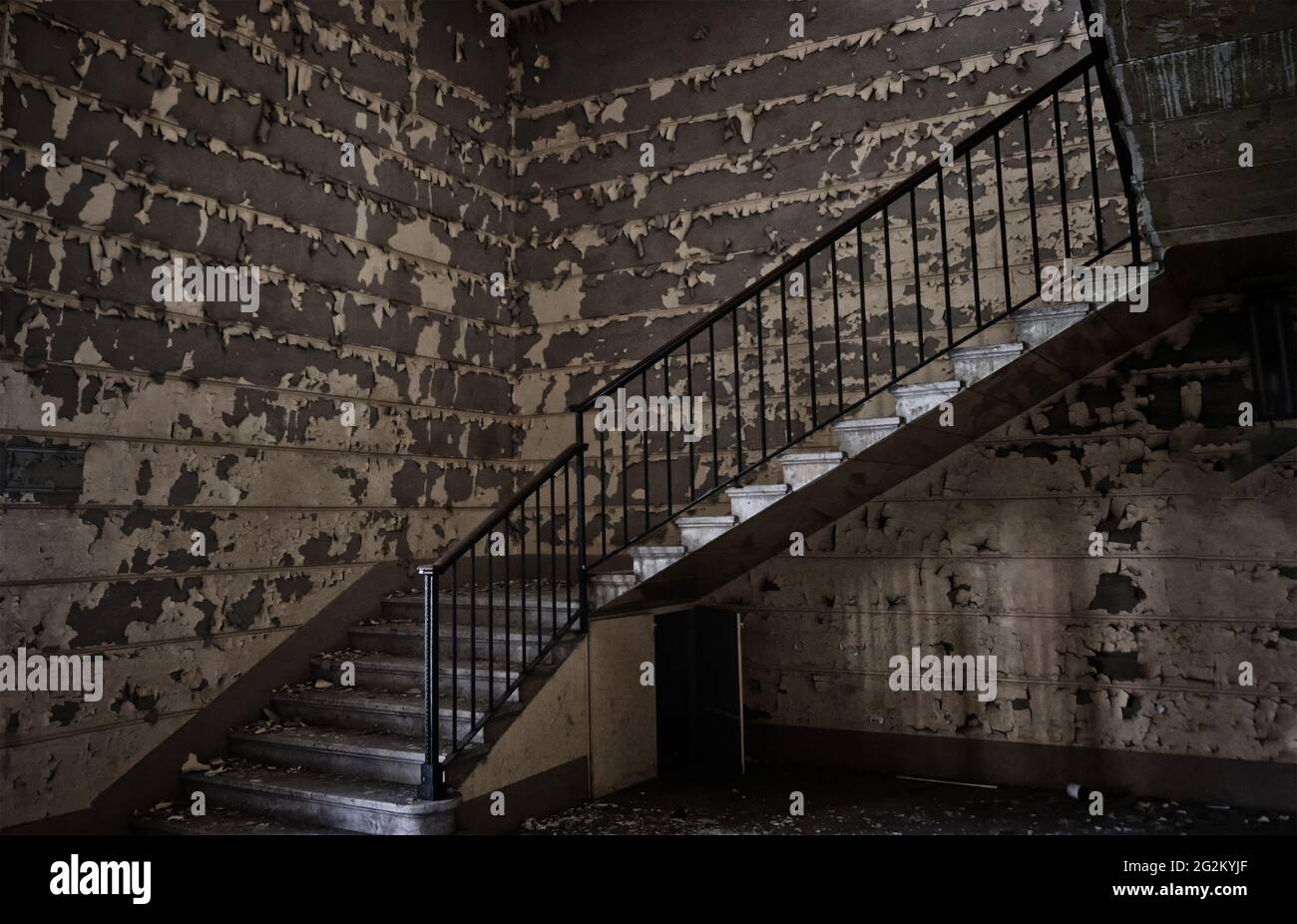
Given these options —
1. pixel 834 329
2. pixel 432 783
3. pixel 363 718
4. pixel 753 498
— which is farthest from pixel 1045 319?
pixel 363 718

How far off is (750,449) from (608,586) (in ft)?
5.28

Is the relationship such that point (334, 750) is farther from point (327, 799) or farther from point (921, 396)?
point (921, 396)

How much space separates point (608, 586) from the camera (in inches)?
193

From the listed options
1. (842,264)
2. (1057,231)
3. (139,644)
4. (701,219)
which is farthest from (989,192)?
(139,644)

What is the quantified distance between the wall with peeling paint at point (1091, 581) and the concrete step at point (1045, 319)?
1329mm

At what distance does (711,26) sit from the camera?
20.9ft

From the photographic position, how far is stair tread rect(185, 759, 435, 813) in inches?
154

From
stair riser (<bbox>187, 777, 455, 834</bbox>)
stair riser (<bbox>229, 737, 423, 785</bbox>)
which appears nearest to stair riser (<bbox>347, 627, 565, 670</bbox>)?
stair riser (<bbox>229, 737, 423, 785</bbox>)

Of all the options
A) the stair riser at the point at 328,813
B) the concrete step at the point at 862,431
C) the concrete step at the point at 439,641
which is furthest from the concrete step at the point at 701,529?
the stair riser at the point at 328,813

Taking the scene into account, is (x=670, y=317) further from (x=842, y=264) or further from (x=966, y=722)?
(x=966, y=722)

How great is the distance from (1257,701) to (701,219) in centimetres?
429

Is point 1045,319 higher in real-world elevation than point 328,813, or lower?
higher

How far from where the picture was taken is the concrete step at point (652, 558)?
4691 mm

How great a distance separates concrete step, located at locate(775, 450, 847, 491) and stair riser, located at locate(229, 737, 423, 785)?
7.12 ft
